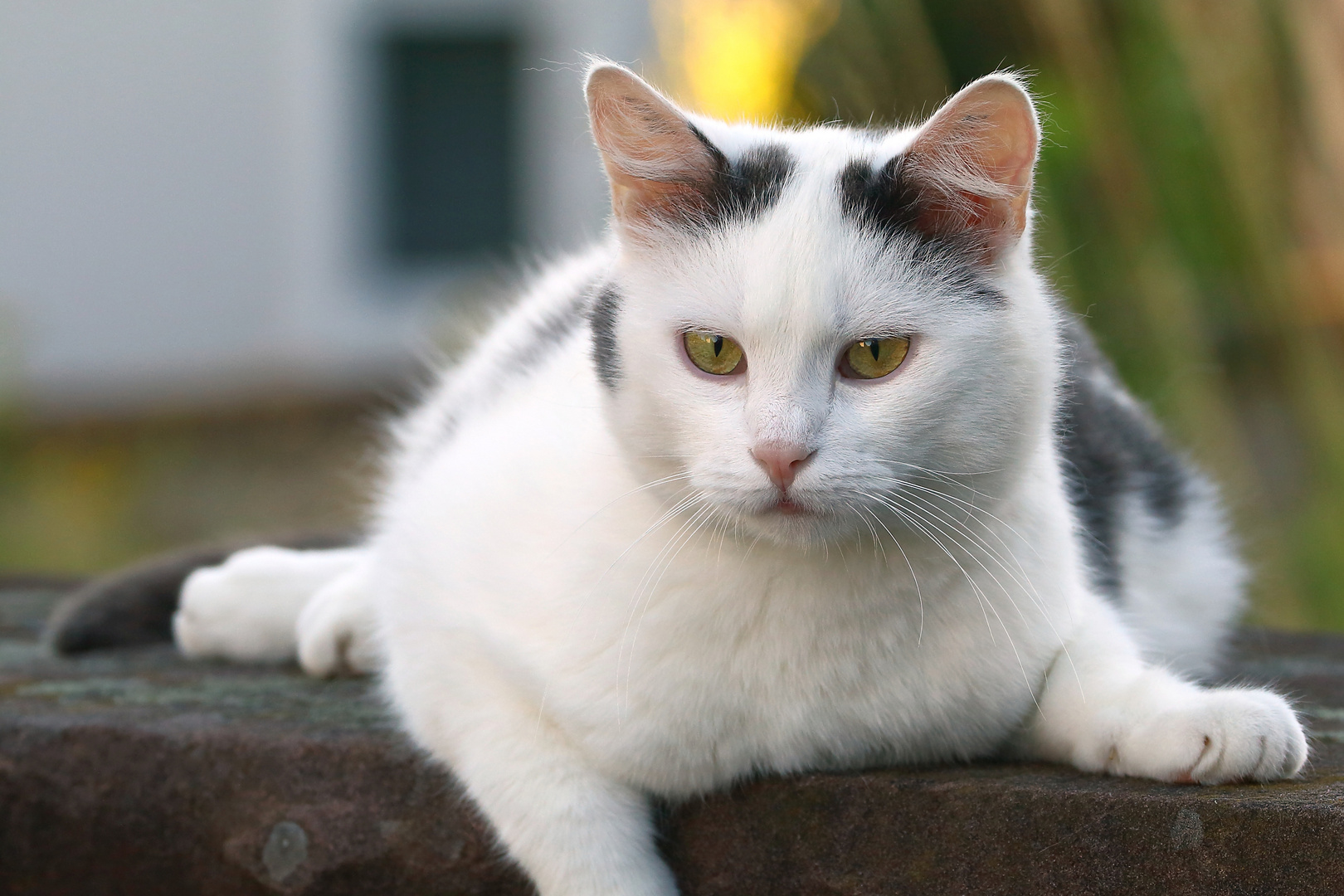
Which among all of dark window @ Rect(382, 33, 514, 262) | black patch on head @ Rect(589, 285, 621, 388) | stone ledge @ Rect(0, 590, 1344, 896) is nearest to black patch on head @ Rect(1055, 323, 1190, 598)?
stone ledge @ Rect(0, 590, 1344, 896)

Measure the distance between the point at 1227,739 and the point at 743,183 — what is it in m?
0.70

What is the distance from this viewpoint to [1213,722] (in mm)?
1306

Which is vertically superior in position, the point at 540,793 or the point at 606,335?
the point at 606,335

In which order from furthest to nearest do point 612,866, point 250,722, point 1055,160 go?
point 1055,160, point 250,722, point 612,866

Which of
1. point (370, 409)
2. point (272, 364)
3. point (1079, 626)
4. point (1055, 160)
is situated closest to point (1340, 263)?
point (1055, 160)

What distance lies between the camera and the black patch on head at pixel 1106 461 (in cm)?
173

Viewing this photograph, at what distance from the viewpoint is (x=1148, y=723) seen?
4.44ft

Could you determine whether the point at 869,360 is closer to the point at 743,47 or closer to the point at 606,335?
the point at 606,335

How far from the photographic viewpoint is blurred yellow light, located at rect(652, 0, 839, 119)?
3561mm

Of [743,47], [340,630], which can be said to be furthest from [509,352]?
[743,47]

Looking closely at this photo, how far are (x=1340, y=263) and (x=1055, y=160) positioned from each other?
808 mm

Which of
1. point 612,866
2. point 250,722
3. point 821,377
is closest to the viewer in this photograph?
point 821,377

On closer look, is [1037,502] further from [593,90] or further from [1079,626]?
[593,90]

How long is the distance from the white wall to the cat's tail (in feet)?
10.8
